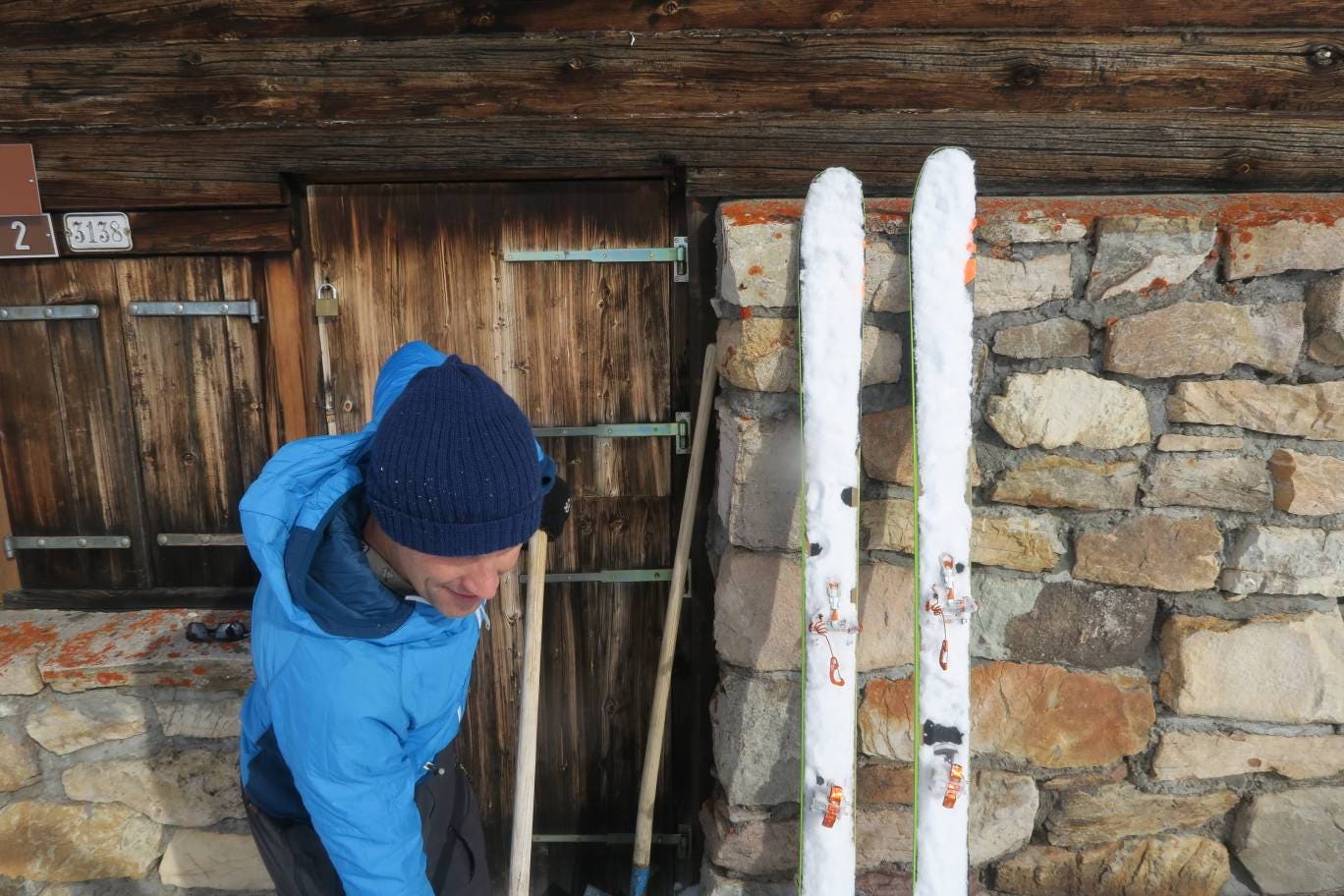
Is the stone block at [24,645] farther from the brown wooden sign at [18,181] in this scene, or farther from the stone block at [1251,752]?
the stone block at [1251,752]

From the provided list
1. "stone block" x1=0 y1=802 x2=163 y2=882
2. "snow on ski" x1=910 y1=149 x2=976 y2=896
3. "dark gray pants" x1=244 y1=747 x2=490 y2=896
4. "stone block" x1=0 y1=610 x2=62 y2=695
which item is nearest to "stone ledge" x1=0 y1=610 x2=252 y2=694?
"stone block" x1=0 y1=610 x2=62 y2=695

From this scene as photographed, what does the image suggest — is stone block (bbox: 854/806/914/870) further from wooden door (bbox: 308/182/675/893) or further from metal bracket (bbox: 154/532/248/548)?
metal bracket (bbox: 154/532/248/548)

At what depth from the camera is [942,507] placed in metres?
1.89

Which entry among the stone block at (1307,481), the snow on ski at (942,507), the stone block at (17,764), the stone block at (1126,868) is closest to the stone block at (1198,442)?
A: the stone block at (1307,481)

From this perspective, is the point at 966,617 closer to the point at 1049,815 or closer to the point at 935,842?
the point at 935,842

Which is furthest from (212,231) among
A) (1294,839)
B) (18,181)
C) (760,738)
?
(1294,839)

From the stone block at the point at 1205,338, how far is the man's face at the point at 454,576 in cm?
150

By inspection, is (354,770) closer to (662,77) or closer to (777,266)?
(777,266)

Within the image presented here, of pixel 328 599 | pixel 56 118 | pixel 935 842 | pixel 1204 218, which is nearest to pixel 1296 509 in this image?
pixel 1204 218

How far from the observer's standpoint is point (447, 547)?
4.28 feet

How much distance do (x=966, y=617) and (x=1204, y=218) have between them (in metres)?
1.05

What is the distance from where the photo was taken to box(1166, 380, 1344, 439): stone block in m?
1.97

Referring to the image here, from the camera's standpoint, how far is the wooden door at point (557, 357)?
2.23 metres

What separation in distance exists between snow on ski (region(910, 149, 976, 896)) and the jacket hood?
3.69ft
